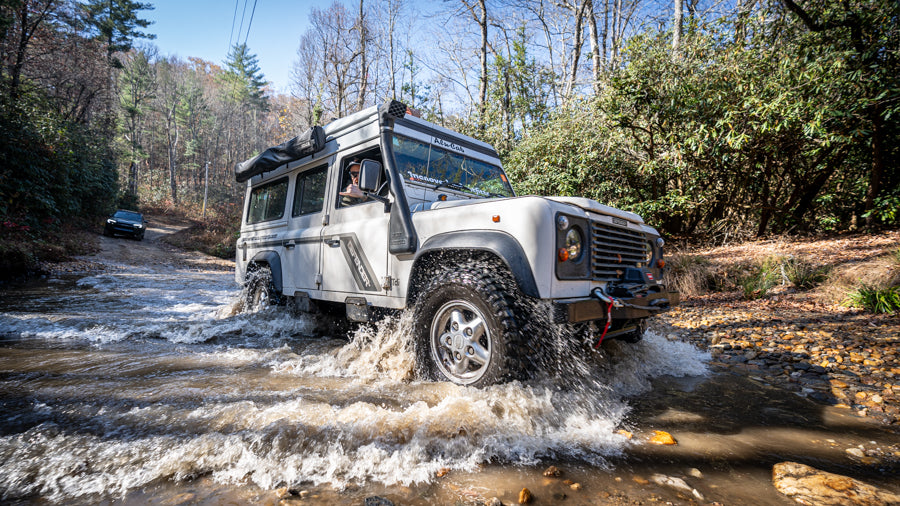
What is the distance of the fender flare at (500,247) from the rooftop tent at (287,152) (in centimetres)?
221

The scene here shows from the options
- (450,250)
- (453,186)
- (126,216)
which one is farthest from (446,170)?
(126,216)

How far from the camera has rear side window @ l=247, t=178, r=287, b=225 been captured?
500cm

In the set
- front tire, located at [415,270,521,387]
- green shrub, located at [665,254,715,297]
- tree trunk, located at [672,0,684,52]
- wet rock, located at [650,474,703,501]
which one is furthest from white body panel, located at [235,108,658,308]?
tree trunk, located at [672,0,684,52]

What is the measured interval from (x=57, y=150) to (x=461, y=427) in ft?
59.2

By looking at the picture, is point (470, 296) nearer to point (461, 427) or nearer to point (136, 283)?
point (461, 427)

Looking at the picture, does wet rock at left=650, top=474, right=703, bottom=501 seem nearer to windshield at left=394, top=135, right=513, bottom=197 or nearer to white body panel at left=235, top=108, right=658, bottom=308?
white body panel at left=235, top=108, right=658, bottom=308

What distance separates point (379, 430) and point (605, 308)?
162 cm

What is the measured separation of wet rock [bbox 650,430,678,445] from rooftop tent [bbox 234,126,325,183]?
393 centimetres

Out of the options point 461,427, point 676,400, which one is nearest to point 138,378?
point 461,427

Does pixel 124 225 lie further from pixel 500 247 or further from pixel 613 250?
pixel 613 250

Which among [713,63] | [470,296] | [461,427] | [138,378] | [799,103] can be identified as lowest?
[138,378]

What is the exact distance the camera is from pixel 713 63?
26.0 ft

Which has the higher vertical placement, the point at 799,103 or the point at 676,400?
the point at 799,103

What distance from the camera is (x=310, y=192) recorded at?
445 cm
